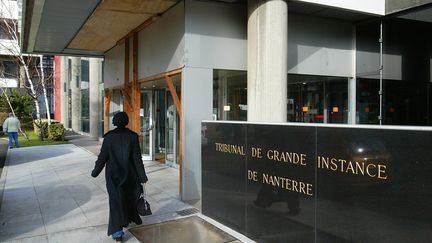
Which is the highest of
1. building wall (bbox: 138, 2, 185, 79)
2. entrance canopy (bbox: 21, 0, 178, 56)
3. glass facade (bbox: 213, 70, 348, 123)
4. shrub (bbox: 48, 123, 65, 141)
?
entrance canopy (bbox: 21, 0, 178, 56)

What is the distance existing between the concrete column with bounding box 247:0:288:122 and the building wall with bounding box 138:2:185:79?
1467mm

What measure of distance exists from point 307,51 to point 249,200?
5.20 meters

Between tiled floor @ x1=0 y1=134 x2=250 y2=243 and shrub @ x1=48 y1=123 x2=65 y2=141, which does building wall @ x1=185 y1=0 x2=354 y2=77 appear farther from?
shrub @ x1=48 y1=123 x2=65 y2=141

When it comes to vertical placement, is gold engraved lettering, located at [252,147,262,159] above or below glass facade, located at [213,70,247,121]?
below

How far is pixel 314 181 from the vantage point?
416 centimetres

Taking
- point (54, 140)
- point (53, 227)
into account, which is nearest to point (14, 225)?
point (53, 227)

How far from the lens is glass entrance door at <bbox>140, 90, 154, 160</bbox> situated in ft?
42.6

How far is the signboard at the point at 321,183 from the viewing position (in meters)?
3.16

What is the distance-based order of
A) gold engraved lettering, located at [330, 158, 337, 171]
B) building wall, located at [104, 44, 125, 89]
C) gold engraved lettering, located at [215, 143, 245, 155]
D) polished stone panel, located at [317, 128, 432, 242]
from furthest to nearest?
building wall, located at [104, 44, 125, 89]
gold engraved lettering, located at [215, 143, 245, 155]
gold engraved lettering, located at [330, 158, 337, 171]
polished stone panel, located at [317, 128, 432, 242]

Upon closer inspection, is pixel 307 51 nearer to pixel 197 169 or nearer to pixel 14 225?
pixel 197 169

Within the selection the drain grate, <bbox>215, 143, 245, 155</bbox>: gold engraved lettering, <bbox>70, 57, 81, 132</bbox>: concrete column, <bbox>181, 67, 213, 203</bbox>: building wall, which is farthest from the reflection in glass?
<bbox>70, 57, 81, 132</bbox>: concrete column

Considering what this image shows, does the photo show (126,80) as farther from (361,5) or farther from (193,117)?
(361,5)

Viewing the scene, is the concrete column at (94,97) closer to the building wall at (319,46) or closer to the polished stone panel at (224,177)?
the building wall at (319,46)

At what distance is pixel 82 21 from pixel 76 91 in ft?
67.3
